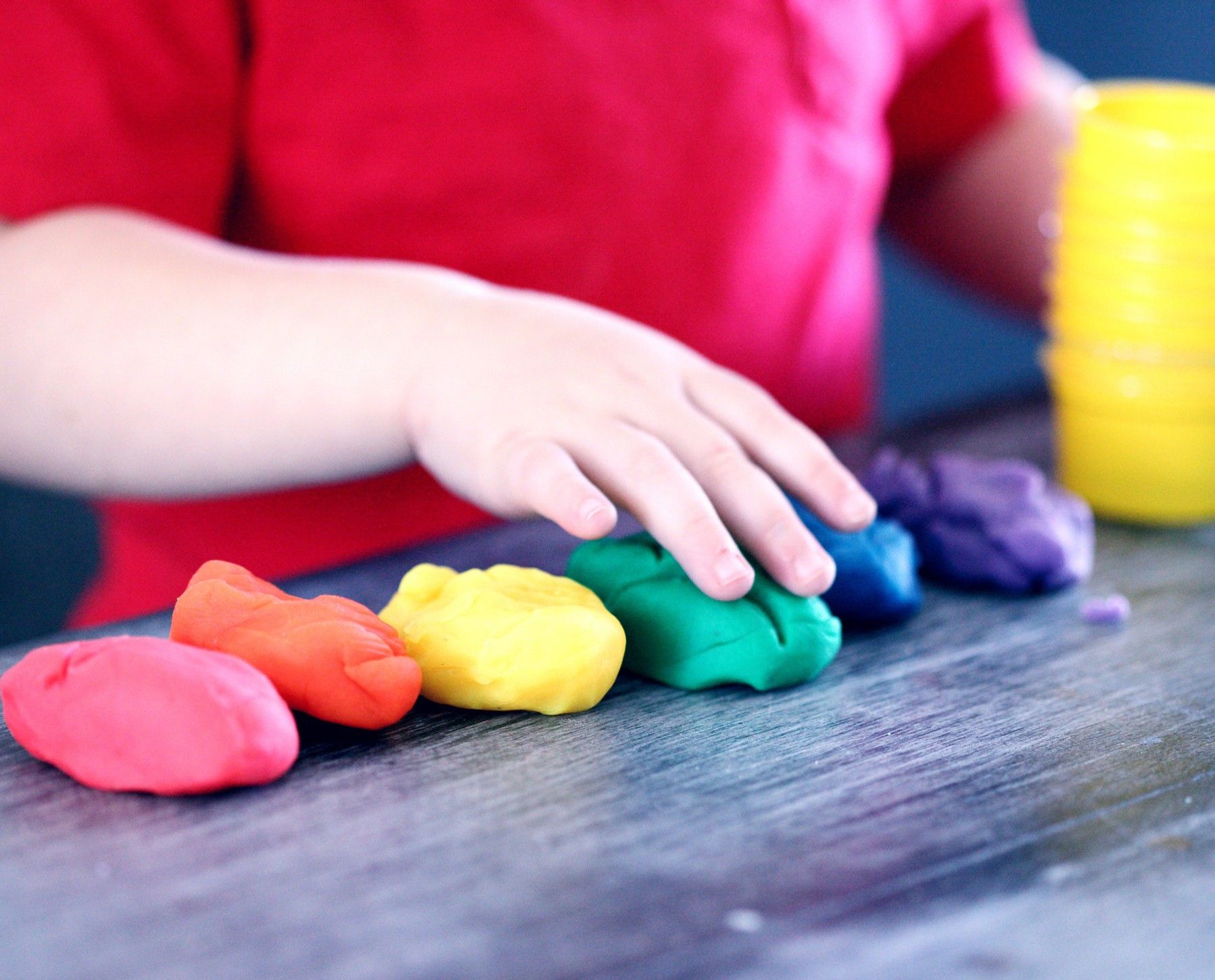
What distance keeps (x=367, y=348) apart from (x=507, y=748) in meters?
0.22

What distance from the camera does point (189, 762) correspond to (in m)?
0.38

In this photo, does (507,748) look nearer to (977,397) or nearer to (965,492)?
(965,492)

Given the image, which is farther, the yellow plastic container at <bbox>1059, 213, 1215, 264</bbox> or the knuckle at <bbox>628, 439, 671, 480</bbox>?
the yellow plastic container at <bbox>1059, 213, 1215, 264</bbox>

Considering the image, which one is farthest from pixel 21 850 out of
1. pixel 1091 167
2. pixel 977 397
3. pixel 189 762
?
pixel 977 397

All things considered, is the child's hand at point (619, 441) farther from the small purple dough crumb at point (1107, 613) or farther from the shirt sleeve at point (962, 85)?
the shirt sleeve at point (962, 85)

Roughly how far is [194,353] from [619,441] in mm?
213

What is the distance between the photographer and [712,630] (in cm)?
47

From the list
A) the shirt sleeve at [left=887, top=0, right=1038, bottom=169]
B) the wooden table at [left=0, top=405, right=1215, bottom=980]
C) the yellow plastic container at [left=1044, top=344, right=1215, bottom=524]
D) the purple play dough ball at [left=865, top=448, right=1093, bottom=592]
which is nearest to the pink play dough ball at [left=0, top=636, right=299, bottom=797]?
the wooden table at [left=0, top=405, right=1215, bottom=980]

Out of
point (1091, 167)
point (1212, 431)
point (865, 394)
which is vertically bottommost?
point (865, 394)

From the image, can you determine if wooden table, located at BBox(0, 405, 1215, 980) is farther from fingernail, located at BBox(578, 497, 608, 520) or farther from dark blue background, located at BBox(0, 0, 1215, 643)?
dark blue background, located at BBox(0, 0, 1215, 643)

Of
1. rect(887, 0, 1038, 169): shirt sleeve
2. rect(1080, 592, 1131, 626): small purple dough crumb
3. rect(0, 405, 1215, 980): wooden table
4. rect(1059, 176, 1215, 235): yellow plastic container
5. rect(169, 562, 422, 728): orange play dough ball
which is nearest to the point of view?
rect(0, 405, 1215, 980): wooden table

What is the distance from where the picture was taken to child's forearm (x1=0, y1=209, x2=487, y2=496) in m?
0.59

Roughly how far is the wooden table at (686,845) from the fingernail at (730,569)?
41mm

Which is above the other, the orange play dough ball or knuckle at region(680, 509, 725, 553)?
knuckle at region(680, 509, 725, 553)
